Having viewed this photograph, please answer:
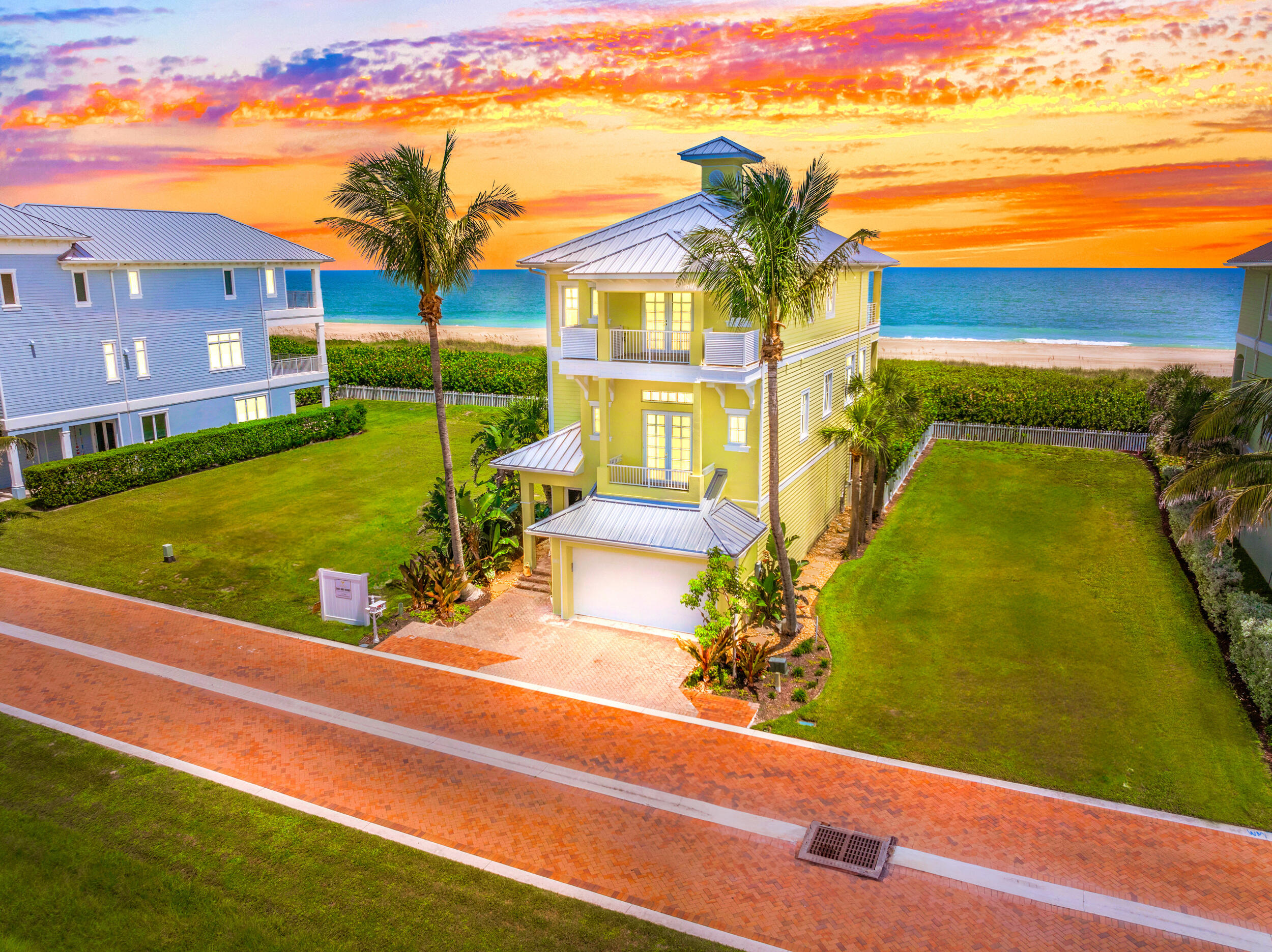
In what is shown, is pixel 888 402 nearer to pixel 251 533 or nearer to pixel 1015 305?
pixel 251 533

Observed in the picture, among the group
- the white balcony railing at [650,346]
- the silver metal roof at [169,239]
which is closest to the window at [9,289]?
the silver metal roof at [169,239]

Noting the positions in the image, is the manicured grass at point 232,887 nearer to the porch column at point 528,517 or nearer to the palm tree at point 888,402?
the porch column at point 528,517

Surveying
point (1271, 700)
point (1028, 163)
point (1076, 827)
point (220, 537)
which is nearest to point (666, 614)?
point (1076, 827)

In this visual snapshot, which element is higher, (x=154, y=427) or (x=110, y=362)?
(x=110, y=362)

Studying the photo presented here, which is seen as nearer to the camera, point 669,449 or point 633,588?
point 633,588

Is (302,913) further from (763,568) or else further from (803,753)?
(763,568)

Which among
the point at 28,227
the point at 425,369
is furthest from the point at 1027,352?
the point at 28,227

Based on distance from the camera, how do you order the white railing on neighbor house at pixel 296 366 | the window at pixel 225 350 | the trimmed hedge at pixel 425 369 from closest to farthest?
1. the window at pixel 225 350
2. the white railing on neighbor house at pixel 296 366
3. the trimmed hedge at pixel 425 369
